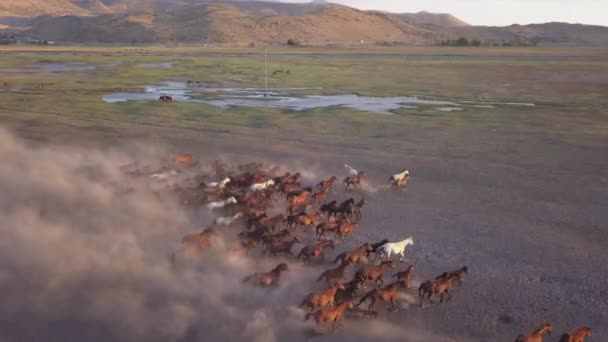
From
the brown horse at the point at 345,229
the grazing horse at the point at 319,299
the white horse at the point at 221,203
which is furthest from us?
the white horse at the point at 221,203

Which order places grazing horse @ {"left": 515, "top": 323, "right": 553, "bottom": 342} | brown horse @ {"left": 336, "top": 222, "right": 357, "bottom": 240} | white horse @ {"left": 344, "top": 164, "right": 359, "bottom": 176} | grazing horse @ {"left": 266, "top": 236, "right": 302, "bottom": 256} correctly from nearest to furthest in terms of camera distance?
grazing horse @ {"left": 515, "top": 323, "right": 553, "bottom": 342}
grazing horse @ {"left": 266, "top": 236, "right": 302, "bottom": 256}
brown horse @ {"left": 336, "top": 222, "right": 357, "bottom": 240}
white horse @ {"left": 344, "top": 164, "right": 359, "bottom": 176}

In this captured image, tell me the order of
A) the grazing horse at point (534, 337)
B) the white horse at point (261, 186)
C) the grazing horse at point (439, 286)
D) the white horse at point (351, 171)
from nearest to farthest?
the grazing horse at point (534, 337) < the grazing horse at point (439, 286) < the white horse at point (261, 186) < the white horse at point (351, 171)

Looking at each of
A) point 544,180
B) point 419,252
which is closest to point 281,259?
point 419,252

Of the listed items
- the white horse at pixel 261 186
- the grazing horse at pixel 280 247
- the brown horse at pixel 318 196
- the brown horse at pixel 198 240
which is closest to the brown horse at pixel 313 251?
the grazing horse at pixel 280 247

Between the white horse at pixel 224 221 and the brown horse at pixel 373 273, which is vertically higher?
the brown horse at pixel 373 273

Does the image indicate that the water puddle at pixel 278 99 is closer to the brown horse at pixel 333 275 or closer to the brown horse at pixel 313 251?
the brown horse at pixel 313 251

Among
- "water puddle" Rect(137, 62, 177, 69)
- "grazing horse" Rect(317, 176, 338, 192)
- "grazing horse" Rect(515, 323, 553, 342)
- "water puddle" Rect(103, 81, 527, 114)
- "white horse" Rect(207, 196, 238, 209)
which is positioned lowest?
"water puddle" Rect(137, 62, 177, 69)

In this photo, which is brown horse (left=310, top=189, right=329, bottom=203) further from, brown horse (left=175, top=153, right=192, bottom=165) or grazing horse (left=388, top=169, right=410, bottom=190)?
brown horse (left=175, top=153, right=192, bottom=165)

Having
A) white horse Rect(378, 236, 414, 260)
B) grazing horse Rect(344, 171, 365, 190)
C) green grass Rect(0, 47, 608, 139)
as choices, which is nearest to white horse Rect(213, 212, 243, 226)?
white horse Rect(378, 236, 414, 260)
